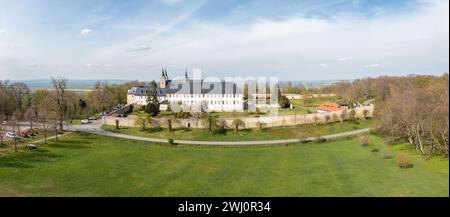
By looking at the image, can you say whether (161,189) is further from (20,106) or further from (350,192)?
(20,106)

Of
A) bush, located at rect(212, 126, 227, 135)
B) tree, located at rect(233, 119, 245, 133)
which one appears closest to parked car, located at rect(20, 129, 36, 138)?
bush, located at rect(212, 126, 227, 135)

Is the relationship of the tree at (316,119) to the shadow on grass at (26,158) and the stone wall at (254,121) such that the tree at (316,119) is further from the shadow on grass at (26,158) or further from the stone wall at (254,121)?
the shadow on grass at (26,158)

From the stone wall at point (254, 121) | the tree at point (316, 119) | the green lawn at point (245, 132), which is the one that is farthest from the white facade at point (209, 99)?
the green lawn at point (245, 132)

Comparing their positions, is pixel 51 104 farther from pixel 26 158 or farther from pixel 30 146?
pixel 26 158

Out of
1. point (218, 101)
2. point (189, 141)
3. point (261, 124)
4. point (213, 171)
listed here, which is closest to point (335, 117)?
point (261, 124)

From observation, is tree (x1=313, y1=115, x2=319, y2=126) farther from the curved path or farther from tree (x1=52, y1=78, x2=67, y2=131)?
tree (x1=52, y1=78, x2=67, y2=131)
